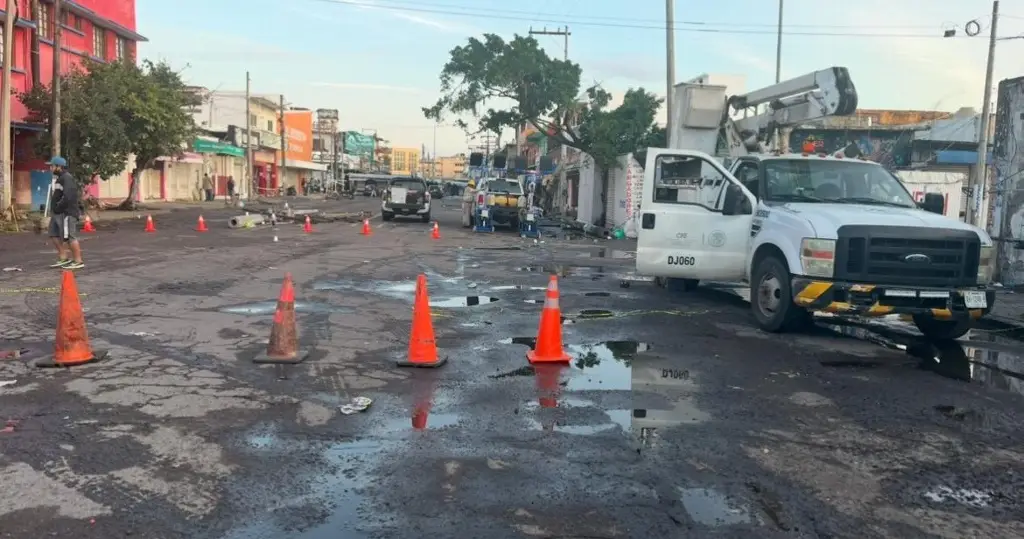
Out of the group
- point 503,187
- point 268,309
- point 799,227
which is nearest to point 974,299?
point 799,227

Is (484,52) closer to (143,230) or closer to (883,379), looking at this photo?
(143,230)

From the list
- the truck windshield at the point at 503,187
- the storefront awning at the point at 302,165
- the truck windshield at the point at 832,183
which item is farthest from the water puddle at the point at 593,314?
the storefront awning at the point at 302,165

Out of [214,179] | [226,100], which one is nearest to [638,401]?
[214,179]

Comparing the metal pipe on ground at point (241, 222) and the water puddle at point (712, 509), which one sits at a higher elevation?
the metal pipe on ground at point (241, 222)

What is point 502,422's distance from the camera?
5547mm

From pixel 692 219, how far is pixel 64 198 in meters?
10.4

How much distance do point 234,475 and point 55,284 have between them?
906 cm

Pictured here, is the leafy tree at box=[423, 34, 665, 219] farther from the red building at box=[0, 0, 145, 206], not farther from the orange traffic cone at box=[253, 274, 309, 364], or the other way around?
the orange traffic cone at box=[253, 274, 309, 364]

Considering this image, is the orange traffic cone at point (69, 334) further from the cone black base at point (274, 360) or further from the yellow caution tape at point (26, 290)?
the yellow caution tape at point (26, 290)

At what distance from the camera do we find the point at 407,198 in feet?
106

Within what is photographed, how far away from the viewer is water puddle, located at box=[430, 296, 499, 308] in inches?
430

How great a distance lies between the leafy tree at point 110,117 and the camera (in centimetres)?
2775

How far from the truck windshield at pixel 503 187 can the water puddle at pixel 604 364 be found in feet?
65.9

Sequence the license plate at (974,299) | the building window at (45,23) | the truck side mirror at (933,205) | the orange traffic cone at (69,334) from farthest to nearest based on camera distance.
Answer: the building window at (45,23) → the truck side mirror at (933,205) → the license plate at (974,299) → the orange traffic cone at (69,334)
